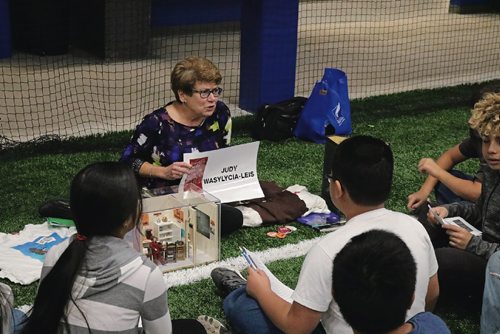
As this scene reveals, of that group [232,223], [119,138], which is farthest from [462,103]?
[232,223]

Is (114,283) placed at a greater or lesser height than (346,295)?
lesser

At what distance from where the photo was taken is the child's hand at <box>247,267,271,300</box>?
3.28 metres

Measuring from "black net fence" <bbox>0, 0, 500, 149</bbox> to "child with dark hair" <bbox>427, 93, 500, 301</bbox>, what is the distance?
11.8ft

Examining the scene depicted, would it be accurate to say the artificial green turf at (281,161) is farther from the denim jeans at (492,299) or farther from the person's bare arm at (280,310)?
the person's bare arm at (280,310)

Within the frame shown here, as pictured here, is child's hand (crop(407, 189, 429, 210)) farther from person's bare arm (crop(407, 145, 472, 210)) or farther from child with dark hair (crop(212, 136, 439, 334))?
child with dark hair (crop(212, 136, 439, 334))

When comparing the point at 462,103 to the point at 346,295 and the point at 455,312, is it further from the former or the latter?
the point at 346,295

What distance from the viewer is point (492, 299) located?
3.30 m

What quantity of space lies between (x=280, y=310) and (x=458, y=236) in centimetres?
108

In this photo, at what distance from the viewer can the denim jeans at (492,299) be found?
10.8 feet

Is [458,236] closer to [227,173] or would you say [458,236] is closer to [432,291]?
[432,291]

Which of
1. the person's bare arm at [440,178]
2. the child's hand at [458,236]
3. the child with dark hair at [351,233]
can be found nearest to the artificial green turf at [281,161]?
the child's hand at [458,236]

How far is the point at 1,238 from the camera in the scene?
176 inches

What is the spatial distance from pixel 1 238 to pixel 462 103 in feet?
16.6

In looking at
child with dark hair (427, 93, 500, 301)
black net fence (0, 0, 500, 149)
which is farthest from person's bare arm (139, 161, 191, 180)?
black net fence (0, 0, 500, 149)
